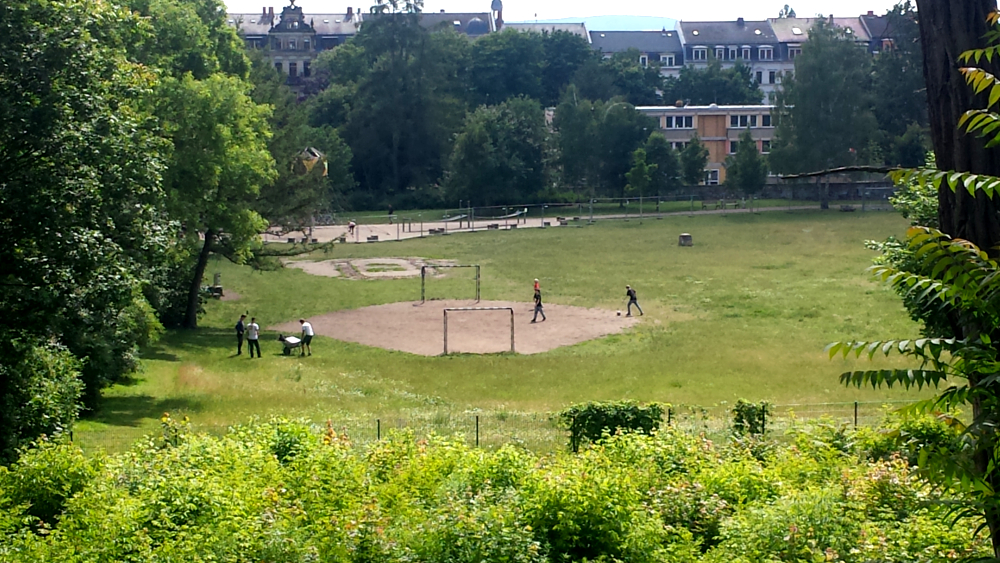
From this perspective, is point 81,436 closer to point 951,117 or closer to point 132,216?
point 132,216

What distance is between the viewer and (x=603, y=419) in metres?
19.3

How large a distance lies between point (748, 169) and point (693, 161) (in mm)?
5445

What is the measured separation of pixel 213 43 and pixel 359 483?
104 ft

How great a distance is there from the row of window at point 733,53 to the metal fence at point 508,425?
383 ft

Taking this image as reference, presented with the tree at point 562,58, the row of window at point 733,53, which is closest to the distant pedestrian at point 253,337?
the tree at point 562,58

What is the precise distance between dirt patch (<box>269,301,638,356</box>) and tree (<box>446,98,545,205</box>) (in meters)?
47.9

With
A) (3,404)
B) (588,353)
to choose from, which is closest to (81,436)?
(3,404)

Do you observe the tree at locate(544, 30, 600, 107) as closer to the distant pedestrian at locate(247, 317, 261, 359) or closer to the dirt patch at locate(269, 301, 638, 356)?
the dirt patch at locate(269, 301, 638, 356)

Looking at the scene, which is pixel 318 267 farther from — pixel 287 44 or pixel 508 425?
pixel 287 44

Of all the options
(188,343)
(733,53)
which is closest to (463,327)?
(188,343)

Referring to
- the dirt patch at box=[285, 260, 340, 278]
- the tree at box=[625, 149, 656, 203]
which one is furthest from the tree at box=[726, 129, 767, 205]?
the dirt patch at box=[285, 260, 340, 278]

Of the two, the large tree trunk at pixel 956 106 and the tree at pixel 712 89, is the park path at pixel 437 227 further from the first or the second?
the large tree trunk at pixel 956 106

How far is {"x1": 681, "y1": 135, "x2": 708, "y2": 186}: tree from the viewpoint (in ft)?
310

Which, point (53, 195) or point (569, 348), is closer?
point (53, 195)
